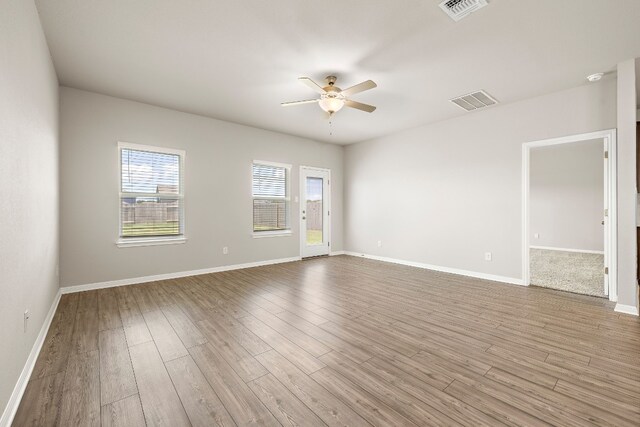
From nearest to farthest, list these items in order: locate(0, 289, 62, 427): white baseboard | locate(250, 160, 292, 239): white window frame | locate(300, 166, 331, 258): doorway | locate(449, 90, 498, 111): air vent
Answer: locate(0, 289, 62, 427): white baseboard < locate(449, 90, 498, 111): air vent < locate(250, 160, 292, 239): white window frame < locate(300, 166, 331, 258): doorway

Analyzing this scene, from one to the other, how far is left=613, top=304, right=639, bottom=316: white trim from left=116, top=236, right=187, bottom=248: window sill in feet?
19.7

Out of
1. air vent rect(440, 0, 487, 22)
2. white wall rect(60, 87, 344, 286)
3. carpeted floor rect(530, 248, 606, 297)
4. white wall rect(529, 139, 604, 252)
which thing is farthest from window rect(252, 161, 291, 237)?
white wall rect(529, 139, 604, 252)

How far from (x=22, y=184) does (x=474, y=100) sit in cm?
525

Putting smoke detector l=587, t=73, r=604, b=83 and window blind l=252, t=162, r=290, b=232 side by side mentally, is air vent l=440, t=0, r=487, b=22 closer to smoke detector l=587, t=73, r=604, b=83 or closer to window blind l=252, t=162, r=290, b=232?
smoke detector l=587, t=73, r=604, b=83

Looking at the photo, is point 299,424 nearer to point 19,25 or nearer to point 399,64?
point 19,25

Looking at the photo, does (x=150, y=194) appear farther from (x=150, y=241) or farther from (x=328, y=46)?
(x=328, y=46)

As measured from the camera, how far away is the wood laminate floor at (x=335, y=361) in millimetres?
1557

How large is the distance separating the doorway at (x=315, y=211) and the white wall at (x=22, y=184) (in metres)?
4.33

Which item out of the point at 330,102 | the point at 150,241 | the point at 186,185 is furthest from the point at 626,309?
the point at 150,241

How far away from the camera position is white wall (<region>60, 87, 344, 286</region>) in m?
3.84

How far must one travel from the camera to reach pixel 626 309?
3.05m

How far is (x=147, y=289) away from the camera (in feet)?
13.1

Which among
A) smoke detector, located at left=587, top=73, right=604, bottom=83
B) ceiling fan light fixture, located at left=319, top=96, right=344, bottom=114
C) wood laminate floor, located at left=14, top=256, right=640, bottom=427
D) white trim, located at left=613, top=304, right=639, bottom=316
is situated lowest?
wood laminate floor, located at left=14, top=256, right=640, bottom=427

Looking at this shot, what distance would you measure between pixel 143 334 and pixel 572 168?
32.2ft
